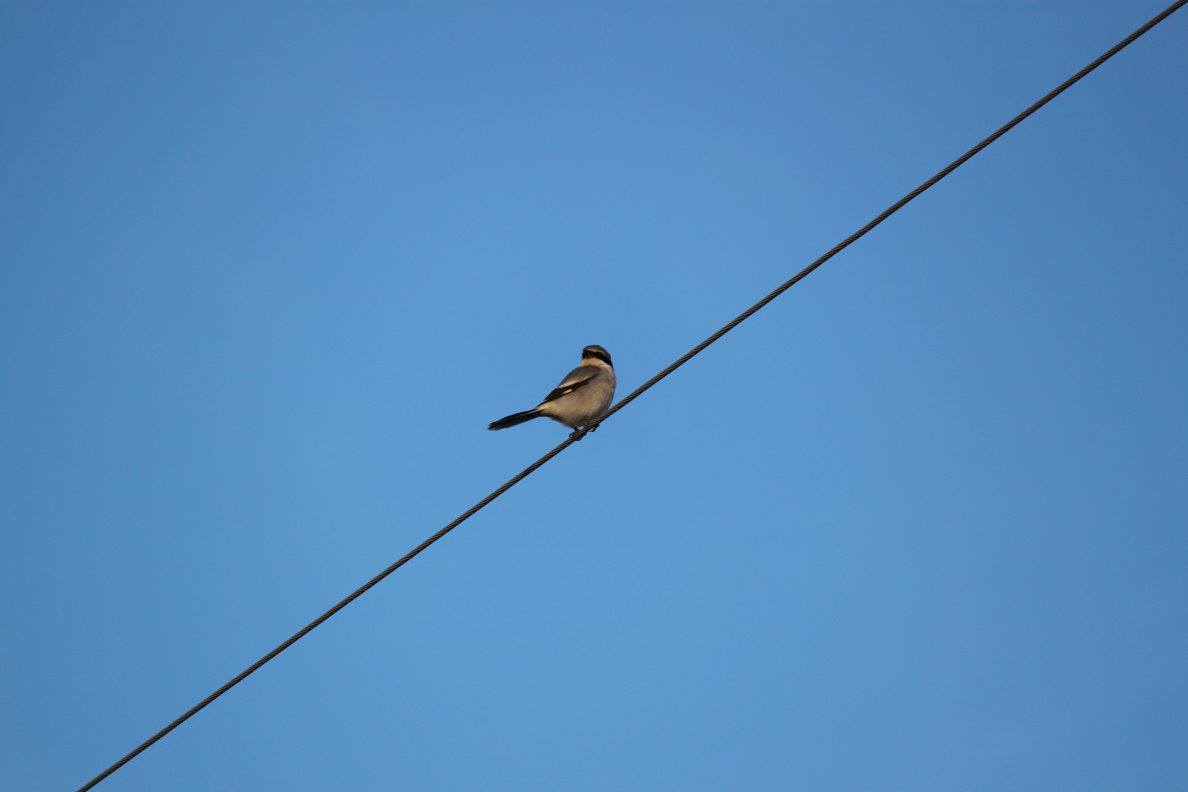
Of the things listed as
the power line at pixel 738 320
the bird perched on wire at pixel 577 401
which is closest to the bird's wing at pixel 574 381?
the bird perched on wire at pixel 577 401

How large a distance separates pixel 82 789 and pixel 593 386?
23.9 ft

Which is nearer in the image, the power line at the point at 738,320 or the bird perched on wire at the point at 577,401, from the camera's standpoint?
the power line at the point at 738,320

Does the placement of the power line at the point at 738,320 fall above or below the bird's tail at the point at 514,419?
below

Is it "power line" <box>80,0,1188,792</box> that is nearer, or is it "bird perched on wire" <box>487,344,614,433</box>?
"power line" <box>80,0,1188,792</box>

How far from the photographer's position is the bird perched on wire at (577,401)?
12.0 meters

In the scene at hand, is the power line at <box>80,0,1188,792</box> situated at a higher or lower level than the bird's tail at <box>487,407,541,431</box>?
lower

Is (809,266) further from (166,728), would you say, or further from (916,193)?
(166,728)

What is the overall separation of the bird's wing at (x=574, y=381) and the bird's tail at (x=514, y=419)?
1.09 feet

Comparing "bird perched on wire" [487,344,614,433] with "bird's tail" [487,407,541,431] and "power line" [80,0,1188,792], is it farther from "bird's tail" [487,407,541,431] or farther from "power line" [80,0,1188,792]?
"power line" [80,0,1188,792]

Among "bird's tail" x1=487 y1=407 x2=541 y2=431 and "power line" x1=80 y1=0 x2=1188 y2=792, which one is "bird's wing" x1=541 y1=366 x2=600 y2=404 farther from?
"power line" x1=80 y1=0 x2=1188 y2=792

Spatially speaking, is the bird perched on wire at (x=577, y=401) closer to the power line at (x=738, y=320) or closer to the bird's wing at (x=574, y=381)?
the bird's wing at (x=574, y=381)

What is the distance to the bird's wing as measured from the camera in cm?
1230

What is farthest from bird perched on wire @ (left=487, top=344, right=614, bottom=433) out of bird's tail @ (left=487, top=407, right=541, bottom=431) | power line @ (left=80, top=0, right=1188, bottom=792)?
power line @ (left=80, top=0, right=1188, bottom=792)

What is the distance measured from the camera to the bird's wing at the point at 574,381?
40.4 feet
